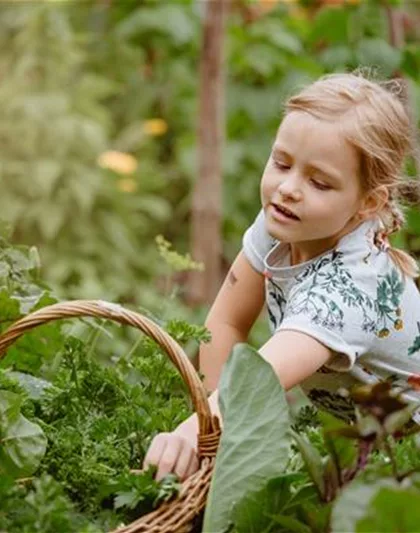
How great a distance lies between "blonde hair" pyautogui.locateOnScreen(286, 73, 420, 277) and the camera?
5.30 ft

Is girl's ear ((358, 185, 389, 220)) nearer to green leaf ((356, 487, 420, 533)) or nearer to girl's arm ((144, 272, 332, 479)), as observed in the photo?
girl's arm ((144, 272, 332, 479))

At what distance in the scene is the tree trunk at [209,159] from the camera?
3627 mm

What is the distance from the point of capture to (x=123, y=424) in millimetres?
1502

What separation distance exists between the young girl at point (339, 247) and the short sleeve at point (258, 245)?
A: 0.03 metres

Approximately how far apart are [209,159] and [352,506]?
2580 millimetres

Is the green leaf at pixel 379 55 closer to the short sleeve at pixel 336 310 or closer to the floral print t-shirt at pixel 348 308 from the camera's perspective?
the floral print t-shirt at pixel 348 308

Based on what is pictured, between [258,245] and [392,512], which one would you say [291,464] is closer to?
[392,512]

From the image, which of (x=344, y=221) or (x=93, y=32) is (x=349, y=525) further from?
(x=93, y=32)

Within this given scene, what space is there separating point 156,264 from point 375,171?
3779mm

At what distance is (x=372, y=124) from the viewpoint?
1629mm

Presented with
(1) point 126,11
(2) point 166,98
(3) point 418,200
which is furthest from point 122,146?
(3) point 418,200

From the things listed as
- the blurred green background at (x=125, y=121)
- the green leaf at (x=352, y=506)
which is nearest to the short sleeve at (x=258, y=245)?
the green leaf at (x=352, y=506)

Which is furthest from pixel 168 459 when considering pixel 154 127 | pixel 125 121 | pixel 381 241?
pixel 125 121

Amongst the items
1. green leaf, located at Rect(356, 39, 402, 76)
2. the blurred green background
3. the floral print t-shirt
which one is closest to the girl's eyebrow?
the floral print t-shirt
